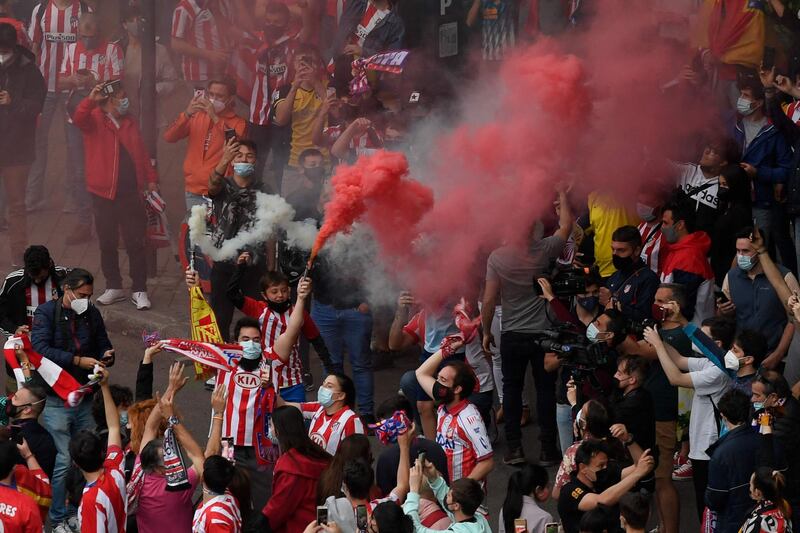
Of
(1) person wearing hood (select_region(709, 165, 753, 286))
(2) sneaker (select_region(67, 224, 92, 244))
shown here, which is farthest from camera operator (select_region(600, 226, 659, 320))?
(2) sneaker (select_region(67, 224, 92, 244))

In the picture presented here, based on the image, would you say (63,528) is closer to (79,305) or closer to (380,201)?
(79,305)

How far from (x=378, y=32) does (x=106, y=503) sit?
7.42 meters

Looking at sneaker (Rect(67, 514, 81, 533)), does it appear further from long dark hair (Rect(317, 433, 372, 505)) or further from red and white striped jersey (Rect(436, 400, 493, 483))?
red and white striped jersey (Rect(436, 400, 493, 483))

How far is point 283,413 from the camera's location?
7883 millimetres

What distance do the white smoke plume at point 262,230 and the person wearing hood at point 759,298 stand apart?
345cm

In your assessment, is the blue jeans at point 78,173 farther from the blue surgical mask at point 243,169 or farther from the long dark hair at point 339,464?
the long dark hair at point 339,464

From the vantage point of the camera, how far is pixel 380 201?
33.6ft

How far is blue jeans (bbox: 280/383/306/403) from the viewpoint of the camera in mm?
9695

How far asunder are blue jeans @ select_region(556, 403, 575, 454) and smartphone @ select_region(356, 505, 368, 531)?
2730mm

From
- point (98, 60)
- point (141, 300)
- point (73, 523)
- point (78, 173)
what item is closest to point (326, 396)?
point (73, 523)

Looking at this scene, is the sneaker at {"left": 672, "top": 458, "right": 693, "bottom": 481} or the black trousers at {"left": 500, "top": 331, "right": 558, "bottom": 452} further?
the black trousers at {"left": 500, "top": 331, "right": 558, "bottom": 452}

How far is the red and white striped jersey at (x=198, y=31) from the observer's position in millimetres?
15031

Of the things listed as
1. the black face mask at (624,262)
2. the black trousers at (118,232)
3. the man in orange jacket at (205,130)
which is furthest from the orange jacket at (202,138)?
the black face mask at (624,262)

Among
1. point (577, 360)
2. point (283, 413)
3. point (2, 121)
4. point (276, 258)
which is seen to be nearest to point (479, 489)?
point (283, 413)
